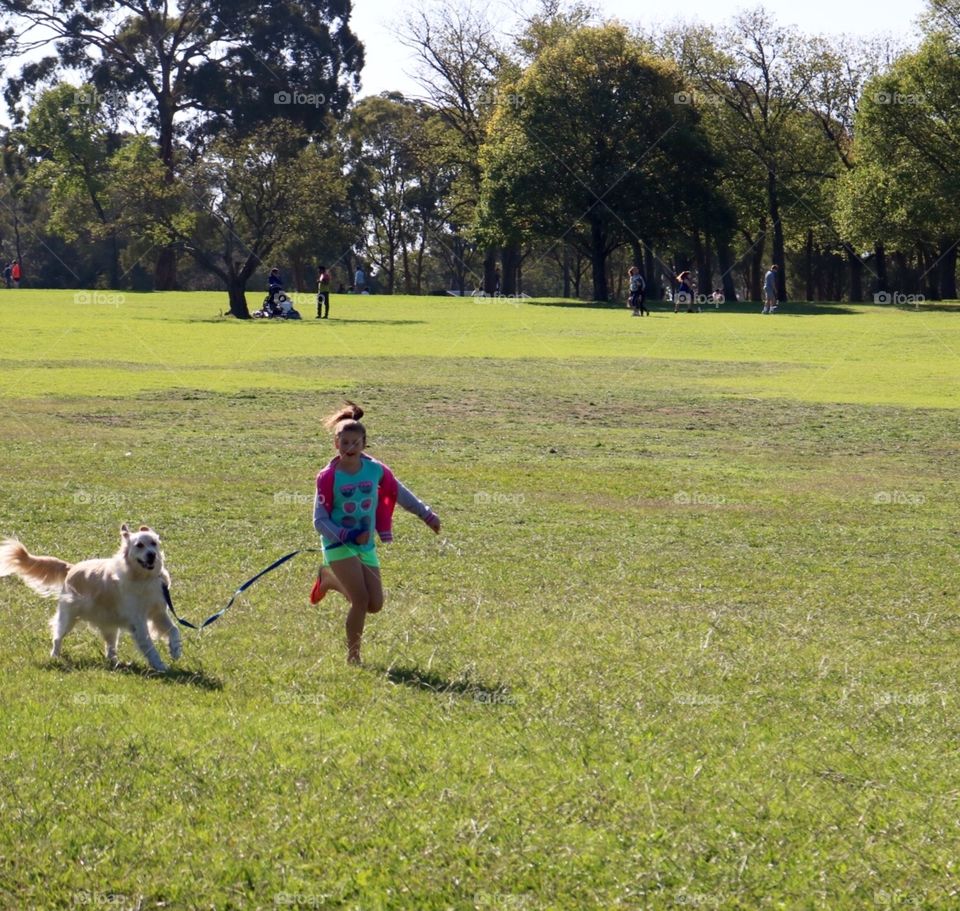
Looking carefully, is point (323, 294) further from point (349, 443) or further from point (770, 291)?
point (349, 443)

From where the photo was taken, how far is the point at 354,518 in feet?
30.0

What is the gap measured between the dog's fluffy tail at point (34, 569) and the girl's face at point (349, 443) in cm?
199

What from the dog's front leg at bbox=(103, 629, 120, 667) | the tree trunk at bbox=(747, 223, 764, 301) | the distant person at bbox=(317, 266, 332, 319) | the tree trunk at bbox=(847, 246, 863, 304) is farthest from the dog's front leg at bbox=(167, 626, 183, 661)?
the tree trunk at bbox=(747, 223, 764, 301)

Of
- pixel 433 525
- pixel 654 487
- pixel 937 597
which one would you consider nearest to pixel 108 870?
pixel 433 525

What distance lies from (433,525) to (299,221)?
150 ft

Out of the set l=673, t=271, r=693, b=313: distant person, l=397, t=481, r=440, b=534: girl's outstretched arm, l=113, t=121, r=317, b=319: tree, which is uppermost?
l=113, t=121, r=317, b=319: tree

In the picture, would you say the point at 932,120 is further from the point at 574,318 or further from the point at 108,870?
the point at 108,870

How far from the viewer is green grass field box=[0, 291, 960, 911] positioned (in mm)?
5586

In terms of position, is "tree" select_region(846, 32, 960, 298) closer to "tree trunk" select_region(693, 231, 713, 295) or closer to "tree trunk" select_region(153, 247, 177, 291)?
"tree trunk" select_region(693, 231, 713, 295)

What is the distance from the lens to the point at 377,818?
600cm

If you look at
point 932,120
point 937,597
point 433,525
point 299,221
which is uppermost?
point 932,120

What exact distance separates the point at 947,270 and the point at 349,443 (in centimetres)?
7073

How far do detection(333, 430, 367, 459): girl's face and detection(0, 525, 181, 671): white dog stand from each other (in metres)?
1.21

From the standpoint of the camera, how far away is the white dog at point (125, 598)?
8.84 metres
